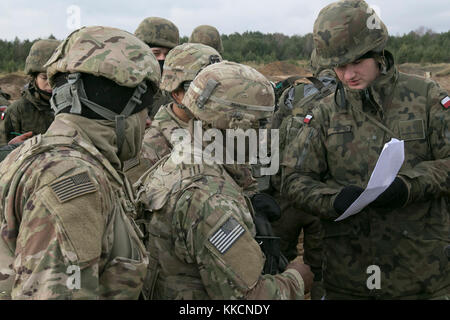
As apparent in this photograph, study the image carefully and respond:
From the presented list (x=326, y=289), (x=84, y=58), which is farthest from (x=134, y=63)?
(x=326, y=289)

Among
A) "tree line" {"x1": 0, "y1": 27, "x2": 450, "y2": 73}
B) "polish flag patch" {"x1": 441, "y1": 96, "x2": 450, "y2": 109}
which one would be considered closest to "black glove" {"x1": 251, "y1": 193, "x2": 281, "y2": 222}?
"polish flag patch" {"x1": 441, "y1": 96, "x2": 450, "y2": 109}

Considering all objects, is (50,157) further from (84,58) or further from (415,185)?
(415,185)

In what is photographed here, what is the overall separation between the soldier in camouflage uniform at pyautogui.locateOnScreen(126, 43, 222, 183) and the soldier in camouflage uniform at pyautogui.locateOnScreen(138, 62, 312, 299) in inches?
52.1

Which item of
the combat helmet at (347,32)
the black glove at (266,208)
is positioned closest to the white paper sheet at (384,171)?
the black glove at (266,208)

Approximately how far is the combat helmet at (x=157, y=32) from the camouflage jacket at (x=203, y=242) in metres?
4.26

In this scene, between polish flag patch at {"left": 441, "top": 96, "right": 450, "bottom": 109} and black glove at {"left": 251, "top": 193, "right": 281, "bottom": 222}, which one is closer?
black glove at {"left": 251, "top": 193, "right": 281, "bottom": 222}

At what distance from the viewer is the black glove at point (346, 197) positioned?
3021mm

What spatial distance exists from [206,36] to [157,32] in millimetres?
1458

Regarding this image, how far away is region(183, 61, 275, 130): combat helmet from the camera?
2.61m

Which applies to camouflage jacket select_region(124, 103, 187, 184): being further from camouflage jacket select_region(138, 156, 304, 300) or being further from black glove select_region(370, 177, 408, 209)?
black glove select_region(370, 177, 408, 209)

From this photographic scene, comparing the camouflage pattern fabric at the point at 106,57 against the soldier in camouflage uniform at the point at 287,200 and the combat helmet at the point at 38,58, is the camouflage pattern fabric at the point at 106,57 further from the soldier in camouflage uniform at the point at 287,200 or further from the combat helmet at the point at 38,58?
the combat helmet at the point at 38,58
